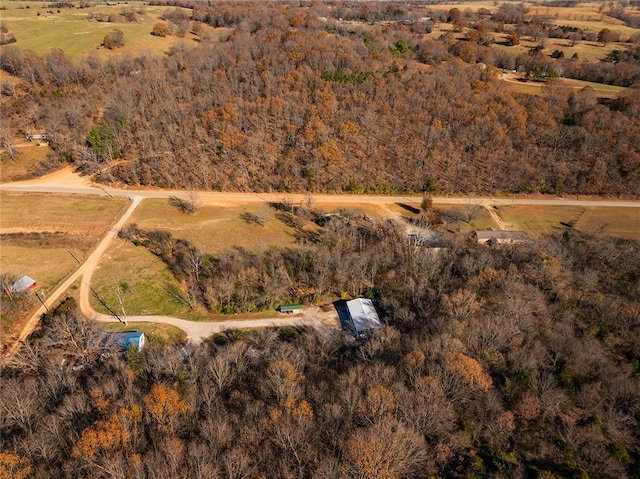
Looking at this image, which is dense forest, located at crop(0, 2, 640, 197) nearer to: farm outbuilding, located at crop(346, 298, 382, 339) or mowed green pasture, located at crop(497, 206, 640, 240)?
mowed green pasture, located at crop(497, 206, 640, 240)

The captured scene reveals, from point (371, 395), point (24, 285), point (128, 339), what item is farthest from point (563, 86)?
point (24, 285)

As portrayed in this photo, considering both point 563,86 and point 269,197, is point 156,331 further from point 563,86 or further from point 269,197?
point 563,86

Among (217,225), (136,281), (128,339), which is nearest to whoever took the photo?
(128,339)

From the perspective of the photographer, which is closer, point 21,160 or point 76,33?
point 21,160

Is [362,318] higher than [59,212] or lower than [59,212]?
lower

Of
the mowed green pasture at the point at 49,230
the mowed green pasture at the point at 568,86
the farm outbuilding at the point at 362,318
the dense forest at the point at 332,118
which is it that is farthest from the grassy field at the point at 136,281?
the mowed green pasture at the point at 568,86

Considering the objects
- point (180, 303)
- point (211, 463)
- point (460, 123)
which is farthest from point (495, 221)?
point (211, 463)

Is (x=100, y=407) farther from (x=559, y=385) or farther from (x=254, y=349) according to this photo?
(x=559, y=385)

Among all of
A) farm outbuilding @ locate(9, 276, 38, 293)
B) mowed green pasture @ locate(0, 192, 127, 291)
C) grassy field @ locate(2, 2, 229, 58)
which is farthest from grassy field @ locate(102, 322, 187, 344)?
grassy field @ locate(2, 2, 229, 58)
